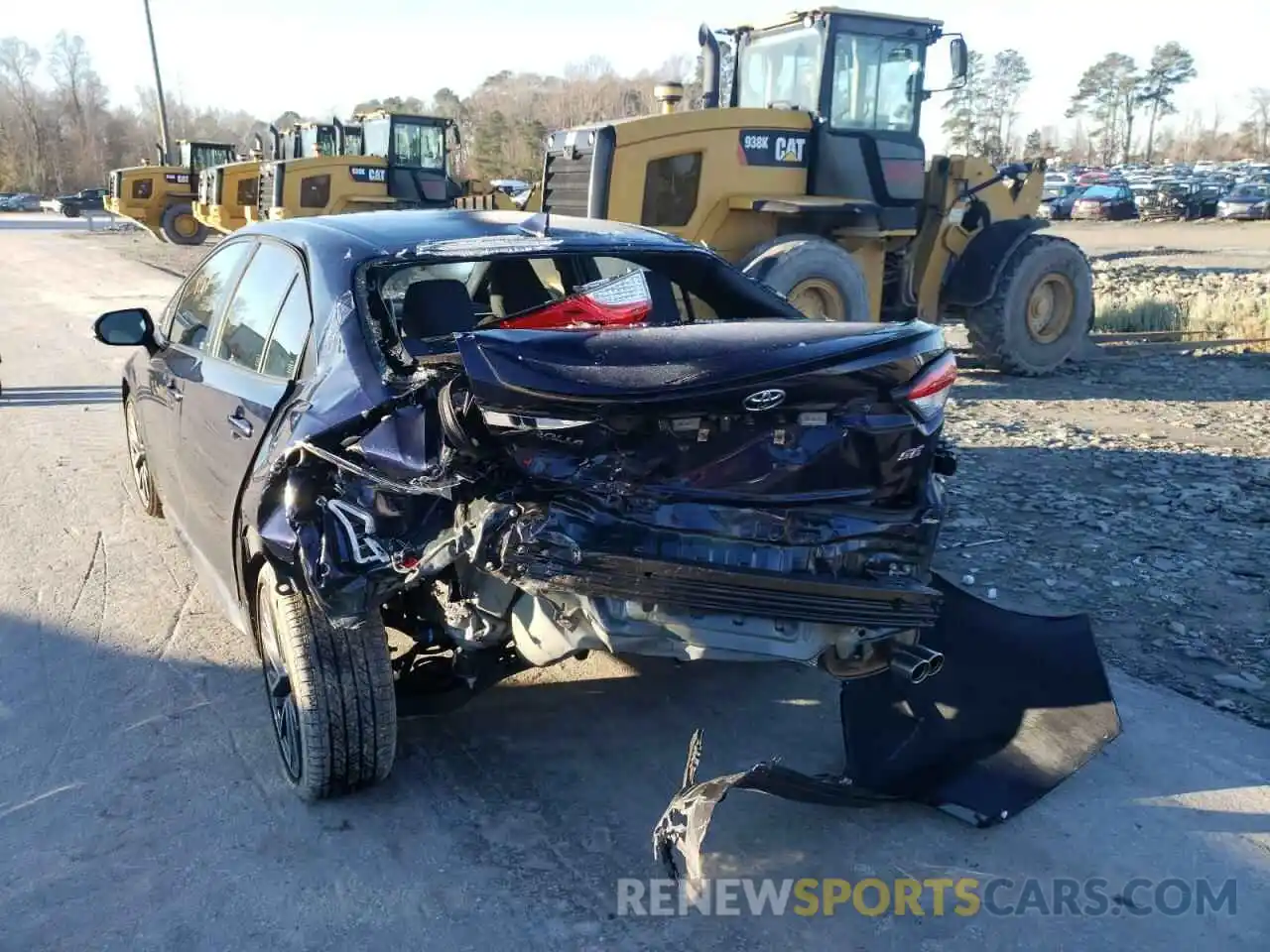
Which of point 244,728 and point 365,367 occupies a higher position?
point 365,367

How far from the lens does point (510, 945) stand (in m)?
2.68

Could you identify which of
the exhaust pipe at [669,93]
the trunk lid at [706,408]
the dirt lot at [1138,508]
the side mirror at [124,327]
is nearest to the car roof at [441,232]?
the side mirror at [124,327]

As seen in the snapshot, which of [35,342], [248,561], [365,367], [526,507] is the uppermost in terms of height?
[365,367]

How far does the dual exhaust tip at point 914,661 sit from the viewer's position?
2977 millimetres

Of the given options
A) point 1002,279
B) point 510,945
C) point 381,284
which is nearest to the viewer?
point 510,945

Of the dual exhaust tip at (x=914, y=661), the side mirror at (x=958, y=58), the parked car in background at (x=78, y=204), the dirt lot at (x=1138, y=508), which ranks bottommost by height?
the parked car in background at (x=78, y=204)

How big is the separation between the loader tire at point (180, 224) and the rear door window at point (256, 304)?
2647 centimetres

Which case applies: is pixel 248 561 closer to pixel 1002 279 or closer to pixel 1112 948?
pixel 1112 948

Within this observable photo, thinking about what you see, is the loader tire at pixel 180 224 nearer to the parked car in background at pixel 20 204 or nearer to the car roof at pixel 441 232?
the car roof at pixel 441 232

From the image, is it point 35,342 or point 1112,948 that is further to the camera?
point 35,342

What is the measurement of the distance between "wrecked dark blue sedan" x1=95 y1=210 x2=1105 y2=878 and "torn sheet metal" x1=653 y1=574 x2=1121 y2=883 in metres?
0.47

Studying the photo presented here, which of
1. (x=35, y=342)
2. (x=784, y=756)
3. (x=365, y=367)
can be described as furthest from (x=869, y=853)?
(x=35, y=342)

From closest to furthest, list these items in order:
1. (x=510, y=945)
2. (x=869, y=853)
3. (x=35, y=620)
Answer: (x=510, y=945), (x=869, y=853), (x=35, y=620)

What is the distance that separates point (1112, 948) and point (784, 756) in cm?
117
